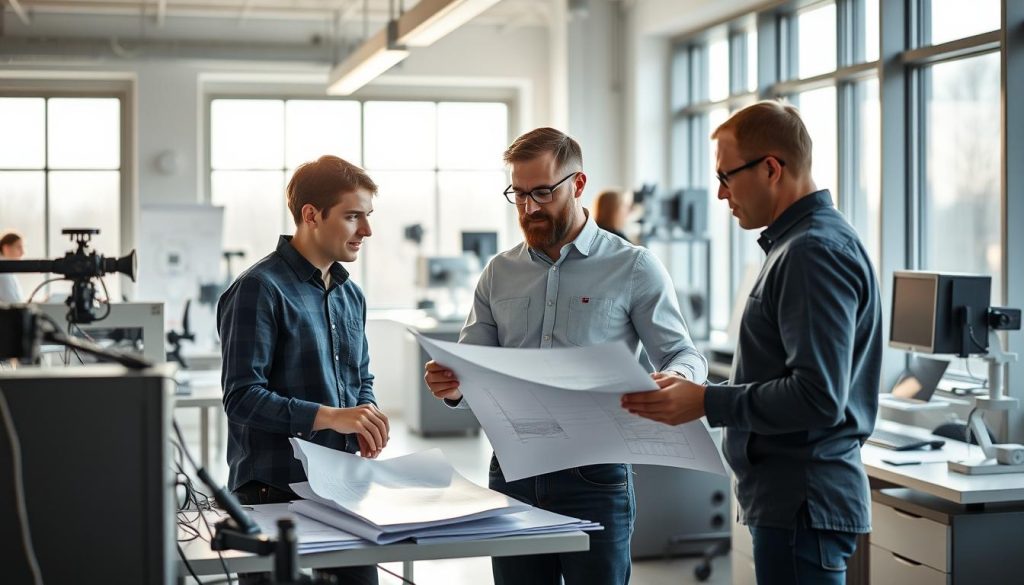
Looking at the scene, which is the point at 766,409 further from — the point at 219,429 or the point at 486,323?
the point at 219,429

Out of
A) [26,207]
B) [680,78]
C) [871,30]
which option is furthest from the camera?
[26,207]

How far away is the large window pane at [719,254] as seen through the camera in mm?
7828

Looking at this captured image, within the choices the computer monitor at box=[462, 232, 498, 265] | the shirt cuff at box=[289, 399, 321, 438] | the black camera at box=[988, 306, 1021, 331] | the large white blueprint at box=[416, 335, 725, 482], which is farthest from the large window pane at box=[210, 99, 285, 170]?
the large white blueprint at box=[416, 335, 725, 482]

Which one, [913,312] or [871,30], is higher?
[871,30]

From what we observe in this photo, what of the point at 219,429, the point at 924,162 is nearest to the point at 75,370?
the point at 924,162

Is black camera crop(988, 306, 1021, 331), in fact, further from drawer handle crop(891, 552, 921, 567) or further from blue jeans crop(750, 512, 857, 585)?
blue jeans crop(750, 512, 857, 585)

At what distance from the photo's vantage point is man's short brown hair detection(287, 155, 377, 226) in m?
2.26

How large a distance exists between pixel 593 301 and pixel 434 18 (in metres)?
2.77

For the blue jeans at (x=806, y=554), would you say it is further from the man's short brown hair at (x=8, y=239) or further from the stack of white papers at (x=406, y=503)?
the man's short brown hair at (x=8, y=239)

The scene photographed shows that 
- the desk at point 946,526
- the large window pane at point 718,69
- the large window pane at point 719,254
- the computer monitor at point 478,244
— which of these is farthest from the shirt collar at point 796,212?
the computer monitor at point 478,244

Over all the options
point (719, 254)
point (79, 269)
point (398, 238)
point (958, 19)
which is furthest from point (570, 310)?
point (398, 238)

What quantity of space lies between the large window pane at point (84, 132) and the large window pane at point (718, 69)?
16.6ft

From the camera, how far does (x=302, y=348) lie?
7.16 ft

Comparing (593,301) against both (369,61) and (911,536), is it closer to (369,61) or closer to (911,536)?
(911,536)
